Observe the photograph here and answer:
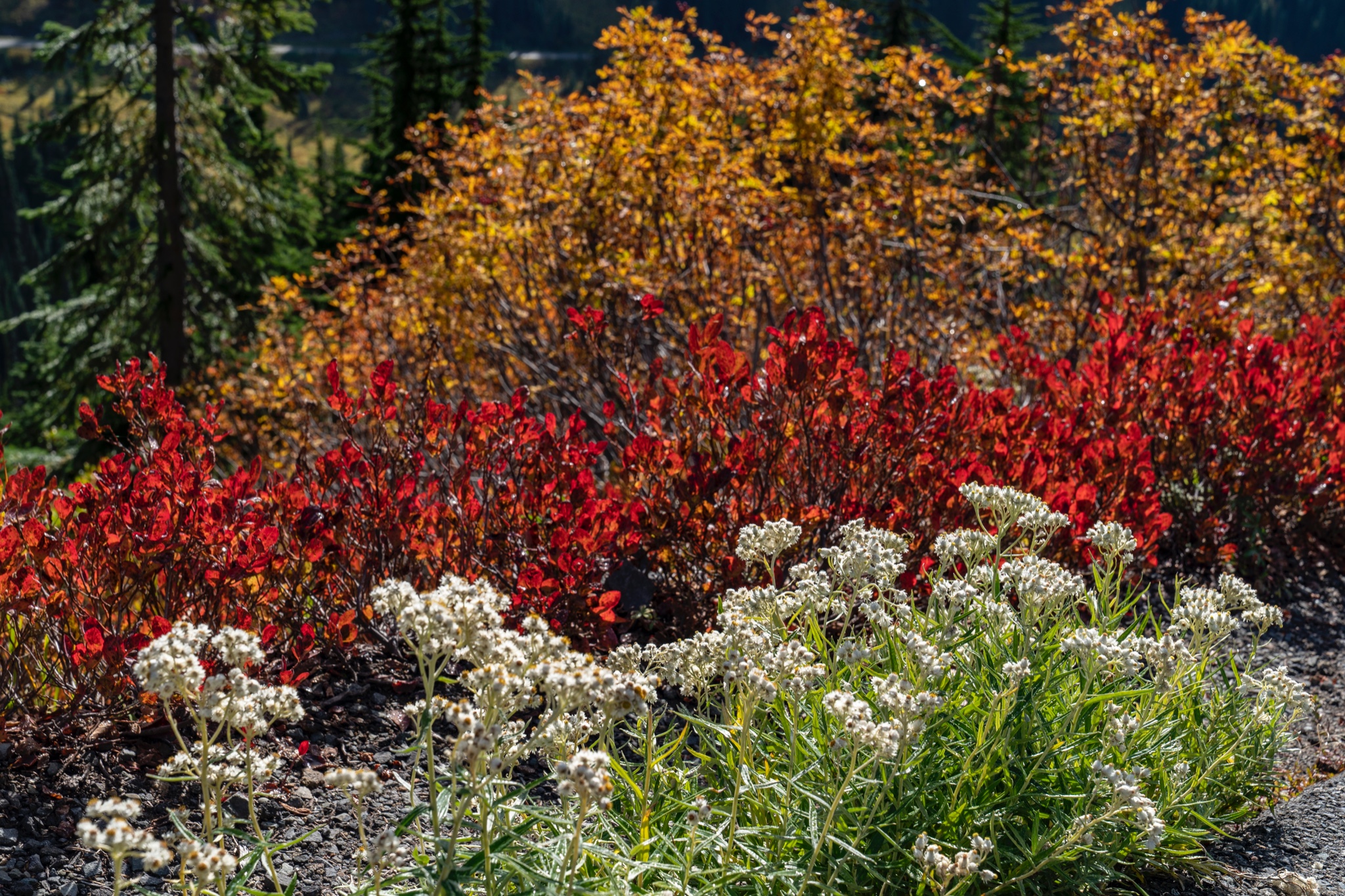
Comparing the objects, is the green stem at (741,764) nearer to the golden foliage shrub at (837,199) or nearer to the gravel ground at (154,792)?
the gravel ground at (154,792)

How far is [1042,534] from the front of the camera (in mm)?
3123

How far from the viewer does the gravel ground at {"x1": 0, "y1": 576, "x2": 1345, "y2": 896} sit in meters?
2.34

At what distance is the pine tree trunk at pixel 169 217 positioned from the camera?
14.3 m

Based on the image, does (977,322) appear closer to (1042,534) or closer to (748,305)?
(748,305)

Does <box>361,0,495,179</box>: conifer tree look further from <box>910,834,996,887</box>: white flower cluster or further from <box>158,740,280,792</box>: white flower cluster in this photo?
<box>910,834,996,887</box>: white flower cluster

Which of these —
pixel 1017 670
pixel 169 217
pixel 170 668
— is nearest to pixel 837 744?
pixel 1017 670

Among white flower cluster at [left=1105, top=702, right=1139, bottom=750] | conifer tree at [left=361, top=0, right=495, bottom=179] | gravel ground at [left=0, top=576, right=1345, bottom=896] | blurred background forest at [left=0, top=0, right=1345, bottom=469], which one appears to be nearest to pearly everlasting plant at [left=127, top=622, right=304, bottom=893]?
gravel ground at [left=0, top=576, right=1345, bottom=896]

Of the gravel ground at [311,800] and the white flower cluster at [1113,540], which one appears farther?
the white flower cluster at [1113,540]

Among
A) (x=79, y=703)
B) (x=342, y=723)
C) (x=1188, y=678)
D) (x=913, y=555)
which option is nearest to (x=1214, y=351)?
(x=913, y=555)

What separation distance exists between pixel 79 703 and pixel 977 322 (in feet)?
24.5

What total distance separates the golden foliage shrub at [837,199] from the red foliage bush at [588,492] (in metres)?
2.48

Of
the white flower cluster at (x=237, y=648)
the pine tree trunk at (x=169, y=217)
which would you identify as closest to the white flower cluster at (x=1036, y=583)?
the white flower cluster at (x=237, y=648)

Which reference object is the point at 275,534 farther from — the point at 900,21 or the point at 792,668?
the point at 900,21

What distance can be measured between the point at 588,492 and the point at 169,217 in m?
14.1
